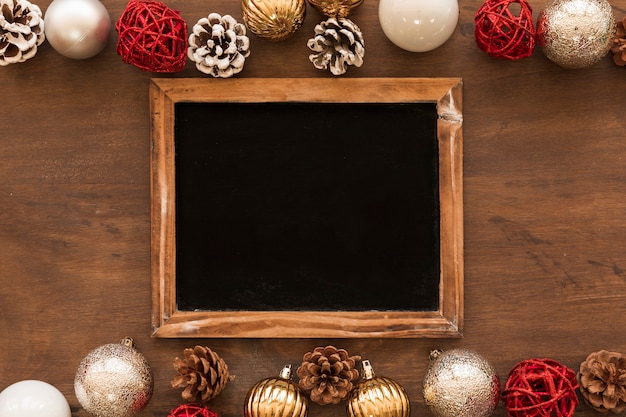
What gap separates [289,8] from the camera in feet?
2.79

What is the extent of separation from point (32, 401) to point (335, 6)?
66cm

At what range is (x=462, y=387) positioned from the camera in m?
0.84

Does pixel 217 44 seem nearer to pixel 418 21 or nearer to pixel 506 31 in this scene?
pixel 418 21

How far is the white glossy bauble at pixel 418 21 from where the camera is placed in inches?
32.9

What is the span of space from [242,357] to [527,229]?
0.44 meters

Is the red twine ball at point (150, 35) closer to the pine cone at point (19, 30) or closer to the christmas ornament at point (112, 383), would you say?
the pine cone at point (19, 30)

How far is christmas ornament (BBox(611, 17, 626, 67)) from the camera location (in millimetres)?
891

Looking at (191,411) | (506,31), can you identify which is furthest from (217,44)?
(191,411)

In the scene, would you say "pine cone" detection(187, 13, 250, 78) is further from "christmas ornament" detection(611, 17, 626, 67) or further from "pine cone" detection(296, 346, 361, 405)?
"christmas ornament" detection(611, 17, 626, 67)

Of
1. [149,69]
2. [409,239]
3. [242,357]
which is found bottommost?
[242,357]

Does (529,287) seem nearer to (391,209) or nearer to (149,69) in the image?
(391,209)

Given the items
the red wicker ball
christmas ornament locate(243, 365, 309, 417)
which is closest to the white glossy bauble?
the red wicker ball

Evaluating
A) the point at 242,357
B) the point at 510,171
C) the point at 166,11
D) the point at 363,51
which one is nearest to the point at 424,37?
the point at 363,51

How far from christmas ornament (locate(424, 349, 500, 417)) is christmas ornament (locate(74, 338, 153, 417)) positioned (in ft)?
1.26
